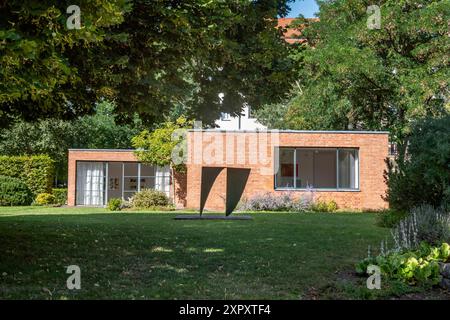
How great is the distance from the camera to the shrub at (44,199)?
27058mm

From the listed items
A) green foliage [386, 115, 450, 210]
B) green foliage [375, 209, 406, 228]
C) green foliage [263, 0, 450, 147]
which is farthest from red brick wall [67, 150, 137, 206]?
green foliage [386, 115, 450, 210]

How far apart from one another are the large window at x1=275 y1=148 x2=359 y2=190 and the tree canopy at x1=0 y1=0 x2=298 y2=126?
1041cm

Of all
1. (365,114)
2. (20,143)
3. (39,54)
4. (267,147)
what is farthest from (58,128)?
(39,54)

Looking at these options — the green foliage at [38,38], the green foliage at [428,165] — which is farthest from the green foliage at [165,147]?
the green foliage at [38,38]

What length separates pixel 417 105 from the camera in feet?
A: 75.7

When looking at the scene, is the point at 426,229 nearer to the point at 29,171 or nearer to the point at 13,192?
the point at 13,192

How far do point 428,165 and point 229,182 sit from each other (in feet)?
22.3

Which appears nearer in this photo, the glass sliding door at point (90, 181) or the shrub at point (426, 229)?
the shrub at point (426, 229)

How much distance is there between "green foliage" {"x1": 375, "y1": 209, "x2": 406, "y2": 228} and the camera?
12.2 m

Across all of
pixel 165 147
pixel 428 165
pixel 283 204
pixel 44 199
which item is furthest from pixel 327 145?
pixel 44 199

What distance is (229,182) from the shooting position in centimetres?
1494

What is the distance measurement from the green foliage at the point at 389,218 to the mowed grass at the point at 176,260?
0.30 metres

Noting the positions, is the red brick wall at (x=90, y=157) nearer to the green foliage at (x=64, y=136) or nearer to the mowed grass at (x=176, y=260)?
the green foliage at (x=64, y=136)

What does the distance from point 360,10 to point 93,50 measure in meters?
21.8
